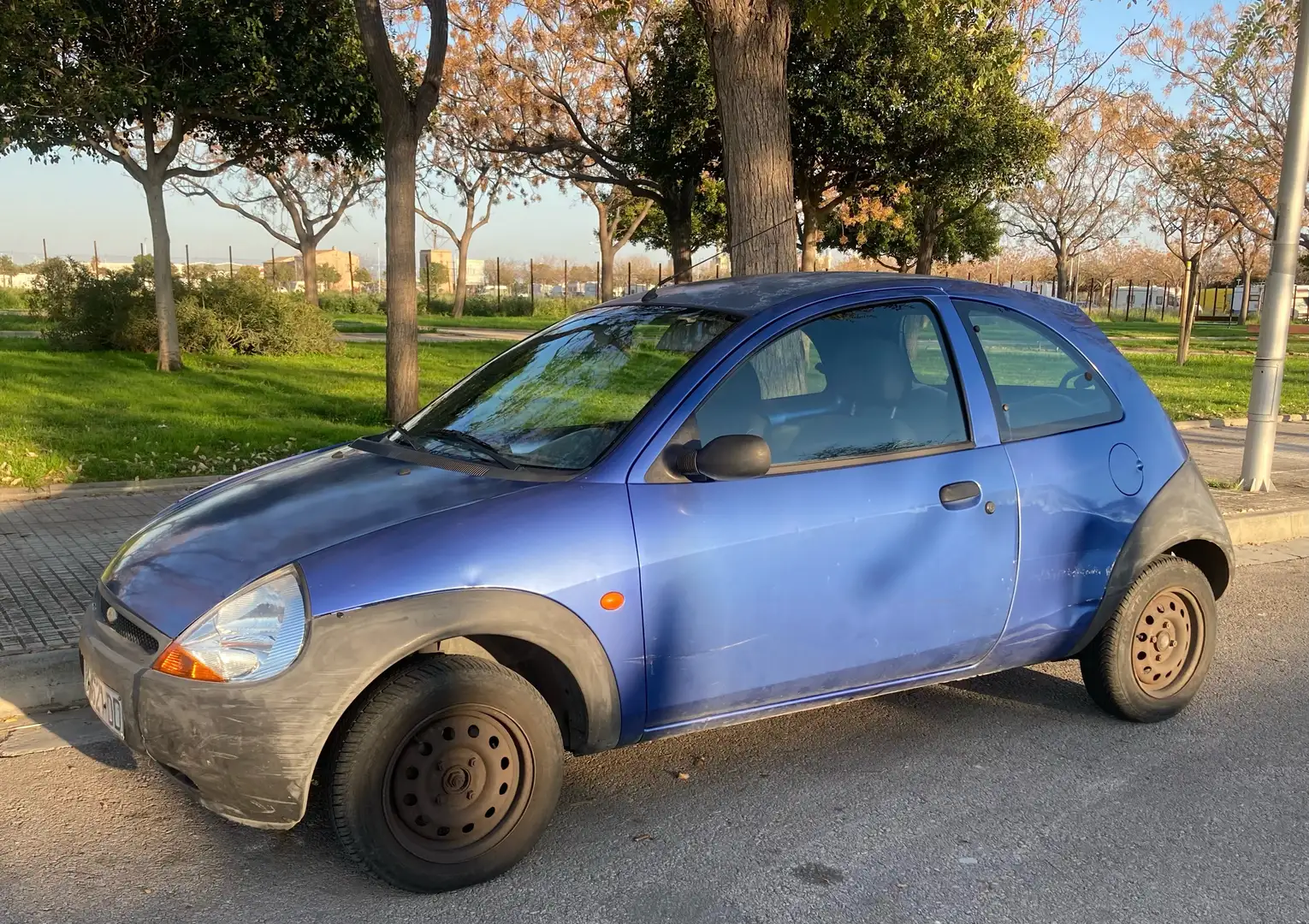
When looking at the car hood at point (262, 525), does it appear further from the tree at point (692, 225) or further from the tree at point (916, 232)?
the tree at point (916, 232)

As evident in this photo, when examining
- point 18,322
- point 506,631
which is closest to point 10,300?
point 18,322

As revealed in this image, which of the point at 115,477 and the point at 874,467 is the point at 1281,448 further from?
the point at 115,477

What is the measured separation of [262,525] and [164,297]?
13.3 m

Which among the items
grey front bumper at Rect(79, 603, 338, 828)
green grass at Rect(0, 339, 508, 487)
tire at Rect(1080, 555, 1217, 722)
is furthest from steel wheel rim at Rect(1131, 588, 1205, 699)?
green grass at Rect(0, 339, 508, 487)

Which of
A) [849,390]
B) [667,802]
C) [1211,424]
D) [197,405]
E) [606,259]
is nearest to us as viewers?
[667,802]

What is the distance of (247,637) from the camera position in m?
2.74

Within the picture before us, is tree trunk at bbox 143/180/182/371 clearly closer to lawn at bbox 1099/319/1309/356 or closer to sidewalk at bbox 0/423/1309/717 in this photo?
sidewalk at bbox 0/423/1309/717

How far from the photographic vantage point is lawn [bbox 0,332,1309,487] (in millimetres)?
8352

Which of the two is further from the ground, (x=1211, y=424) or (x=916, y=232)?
(x=916, y=232)

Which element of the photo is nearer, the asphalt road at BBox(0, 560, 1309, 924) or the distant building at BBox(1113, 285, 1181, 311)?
the asphalt road at BBox(0, 560, 1309, 924)

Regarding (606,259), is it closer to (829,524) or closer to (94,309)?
(94,309)

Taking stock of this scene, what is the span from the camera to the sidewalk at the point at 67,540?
429 centimetres

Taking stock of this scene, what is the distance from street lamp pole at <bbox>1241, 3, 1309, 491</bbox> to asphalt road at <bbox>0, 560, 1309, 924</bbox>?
4.64 metres

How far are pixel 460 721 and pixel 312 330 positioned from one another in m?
16.0
